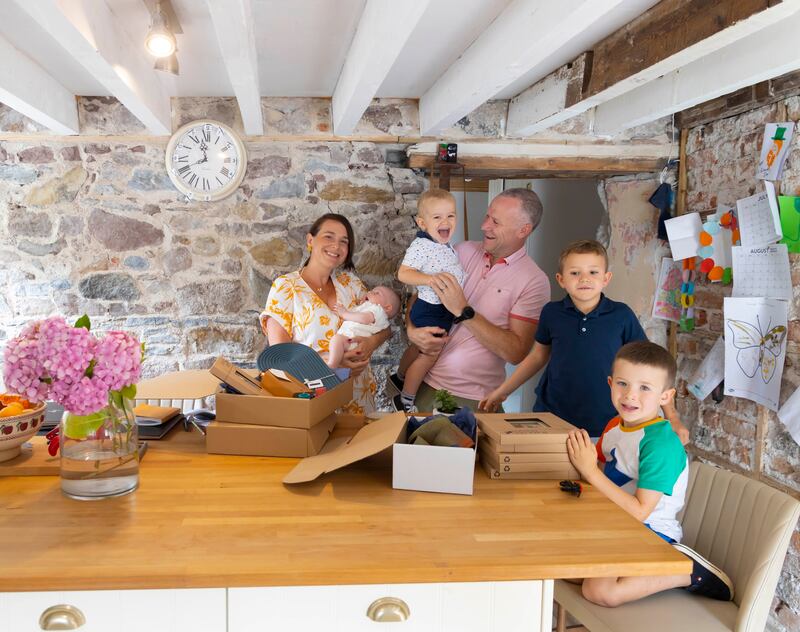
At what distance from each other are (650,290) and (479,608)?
3.07m

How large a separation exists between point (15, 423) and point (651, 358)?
6.16ft

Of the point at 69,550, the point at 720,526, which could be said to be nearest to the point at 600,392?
the point at 720,526

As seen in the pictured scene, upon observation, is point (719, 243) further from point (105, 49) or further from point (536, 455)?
point (105, 49)

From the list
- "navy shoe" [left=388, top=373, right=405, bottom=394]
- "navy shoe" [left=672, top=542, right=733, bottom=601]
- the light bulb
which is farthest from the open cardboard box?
"navy shoe" [left=388, top=373, right=405, bottom=394]

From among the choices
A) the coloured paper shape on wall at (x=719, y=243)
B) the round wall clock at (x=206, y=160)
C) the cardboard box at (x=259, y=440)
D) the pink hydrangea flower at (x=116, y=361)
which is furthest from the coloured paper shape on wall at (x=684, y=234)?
the pink hydrangea flower at (x=116, y=361)

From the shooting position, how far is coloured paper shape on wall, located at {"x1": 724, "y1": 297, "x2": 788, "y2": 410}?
292 centimetres

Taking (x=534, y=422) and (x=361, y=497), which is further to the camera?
(x=534, y=422)

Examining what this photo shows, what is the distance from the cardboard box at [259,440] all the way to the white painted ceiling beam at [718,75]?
7.23 ft

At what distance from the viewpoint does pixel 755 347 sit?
9.97 ft

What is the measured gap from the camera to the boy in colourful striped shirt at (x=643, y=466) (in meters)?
1.72

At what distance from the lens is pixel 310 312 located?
3213 mm

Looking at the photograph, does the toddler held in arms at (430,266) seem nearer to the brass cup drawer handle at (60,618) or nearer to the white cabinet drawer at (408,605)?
the white cabinet drawer at (408,605)

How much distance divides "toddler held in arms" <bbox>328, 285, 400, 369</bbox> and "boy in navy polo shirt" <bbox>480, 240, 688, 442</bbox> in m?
0.81

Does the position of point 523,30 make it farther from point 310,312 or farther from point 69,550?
point 69,550
